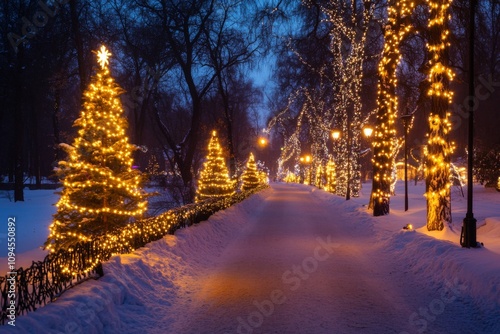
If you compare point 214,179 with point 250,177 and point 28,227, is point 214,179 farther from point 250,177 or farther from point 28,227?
point 250,177

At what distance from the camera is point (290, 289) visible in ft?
27.2

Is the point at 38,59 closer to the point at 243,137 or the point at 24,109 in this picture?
the point at 24,109

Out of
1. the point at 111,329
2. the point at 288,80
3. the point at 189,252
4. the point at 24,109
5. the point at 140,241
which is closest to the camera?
the point at 111,329

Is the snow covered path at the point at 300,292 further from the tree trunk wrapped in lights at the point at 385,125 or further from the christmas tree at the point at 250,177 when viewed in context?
the christmas tree at the point at 250,177

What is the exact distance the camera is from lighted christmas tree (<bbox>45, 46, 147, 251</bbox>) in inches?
480

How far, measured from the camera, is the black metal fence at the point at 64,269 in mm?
5375

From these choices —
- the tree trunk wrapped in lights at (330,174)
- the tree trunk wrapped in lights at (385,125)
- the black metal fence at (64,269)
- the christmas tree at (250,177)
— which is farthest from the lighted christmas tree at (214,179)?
the black metal fence at (64,269)

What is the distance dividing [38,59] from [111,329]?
25803 mm

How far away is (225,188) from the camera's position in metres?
Result: 32.2

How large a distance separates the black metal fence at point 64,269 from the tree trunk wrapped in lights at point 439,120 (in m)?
7.62

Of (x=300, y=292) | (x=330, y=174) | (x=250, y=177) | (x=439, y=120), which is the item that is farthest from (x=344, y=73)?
(x=300, y=292)

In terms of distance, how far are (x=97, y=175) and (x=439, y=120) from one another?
31.7 feet

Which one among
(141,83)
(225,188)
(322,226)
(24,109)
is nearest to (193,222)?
(322,226)

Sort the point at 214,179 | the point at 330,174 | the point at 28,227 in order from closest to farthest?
the point at 28,227
the point at 214,179
the point at 330,174
